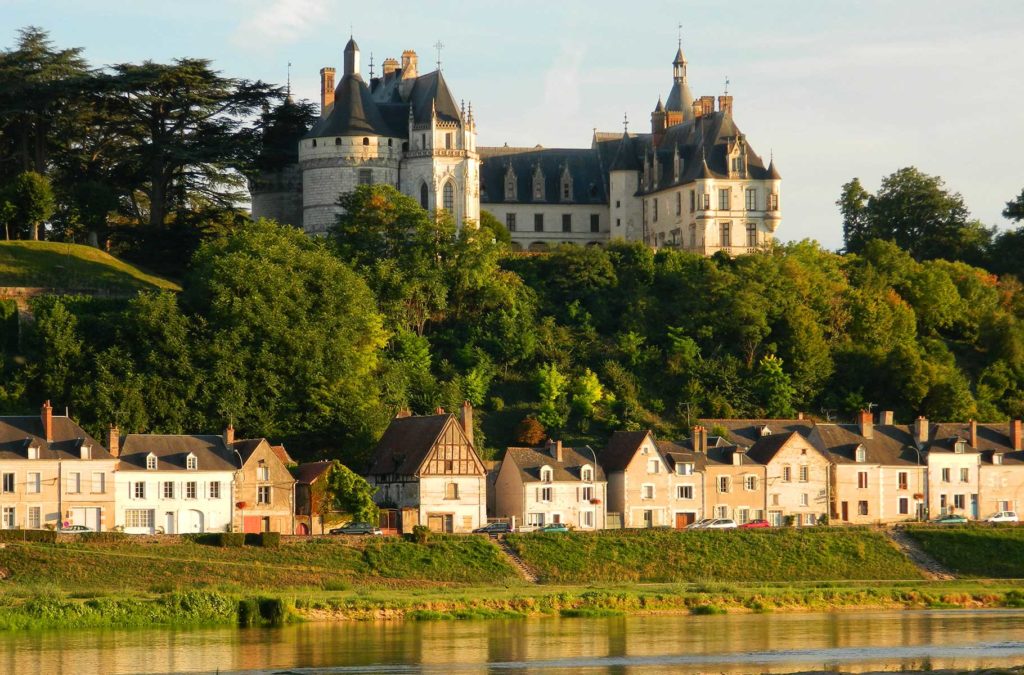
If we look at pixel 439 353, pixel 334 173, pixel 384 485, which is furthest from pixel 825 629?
pixel 334 173

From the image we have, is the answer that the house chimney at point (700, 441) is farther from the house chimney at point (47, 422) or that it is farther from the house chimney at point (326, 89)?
the house chimney at point (326, 89)

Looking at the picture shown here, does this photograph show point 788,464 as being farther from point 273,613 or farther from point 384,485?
point 273,613

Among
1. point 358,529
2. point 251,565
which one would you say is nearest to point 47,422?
point 358,529

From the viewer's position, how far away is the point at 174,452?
257 ft

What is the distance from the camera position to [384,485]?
271 ft

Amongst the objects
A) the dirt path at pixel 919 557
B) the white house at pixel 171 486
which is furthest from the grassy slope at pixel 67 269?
the dirt path at pixel 919 557

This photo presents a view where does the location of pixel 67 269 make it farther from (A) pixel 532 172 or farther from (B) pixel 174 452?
(A) pixel 532 172

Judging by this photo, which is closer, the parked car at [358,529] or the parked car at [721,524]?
the parked car at [358,529]

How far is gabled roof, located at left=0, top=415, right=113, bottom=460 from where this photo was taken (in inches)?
2985

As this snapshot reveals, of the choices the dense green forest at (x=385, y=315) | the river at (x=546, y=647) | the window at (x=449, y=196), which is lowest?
the river at (x=546, y=647)

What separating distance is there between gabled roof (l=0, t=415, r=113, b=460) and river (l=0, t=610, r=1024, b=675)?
1869cm

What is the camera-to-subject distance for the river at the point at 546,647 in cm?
5094

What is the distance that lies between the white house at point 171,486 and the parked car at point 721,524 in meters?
18.4

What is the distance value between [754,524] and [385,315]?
70.7 ft
